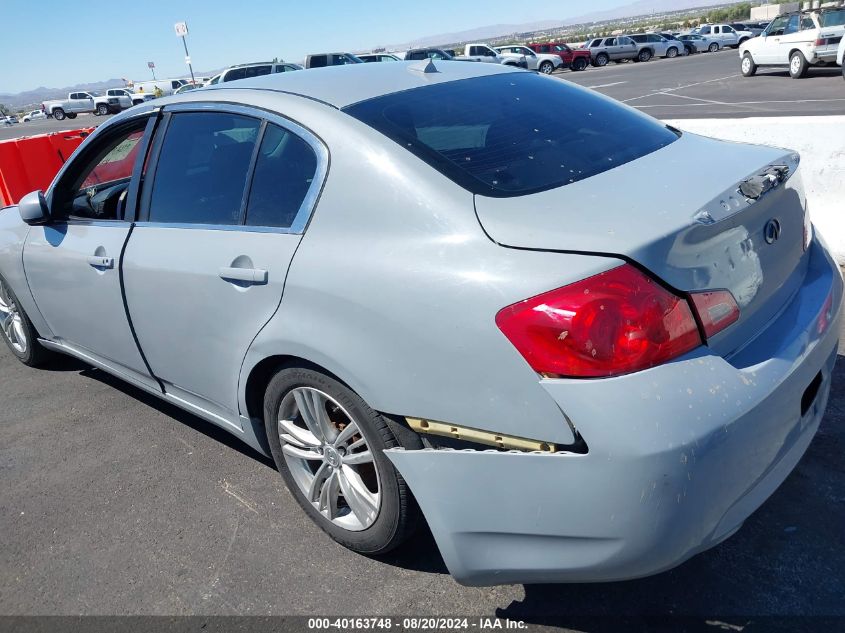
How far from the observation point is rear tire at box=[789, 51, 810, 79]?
64.8 feet

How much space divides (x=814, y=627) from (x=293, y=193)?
221 centimetres

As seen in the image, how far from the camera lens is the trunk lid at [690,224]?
1.93 metres

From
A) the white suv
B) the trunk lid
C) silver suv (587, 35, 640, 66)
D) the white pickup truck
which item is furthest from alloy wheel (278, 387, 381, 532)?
the white pickup truck

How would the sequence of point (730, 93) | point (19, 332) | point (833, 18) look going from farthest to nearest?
1. point (833, 18)
2. point (730, 93)
3. point (19, 332)

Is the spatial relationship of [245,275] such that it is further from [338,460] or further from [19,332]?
[19,332]

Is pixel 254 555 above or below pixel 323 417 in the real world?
below

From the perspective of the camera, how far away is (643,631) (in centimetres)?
224

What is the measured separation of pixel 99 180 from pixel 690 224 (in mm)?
3411

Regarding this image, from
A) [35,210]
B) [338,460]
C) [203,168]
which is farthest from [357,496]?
[35,210]

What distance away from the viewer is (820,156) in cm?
497

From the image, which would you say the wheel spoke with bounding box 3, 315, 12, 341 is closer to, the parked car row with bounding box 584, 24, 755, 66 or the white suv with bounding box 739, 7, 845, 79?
the white suv with bounding box 739, 7, 845, 79

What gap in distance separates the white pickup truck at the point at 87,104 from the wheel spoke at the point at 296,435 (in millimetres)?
53205

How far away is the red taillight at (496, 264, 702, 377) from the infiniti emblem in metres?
0.59

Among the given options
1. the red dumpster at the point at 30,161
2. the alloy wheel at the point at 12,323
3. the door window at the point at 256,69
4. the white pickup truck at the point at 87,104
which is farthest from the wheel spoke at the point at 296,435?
the white pickup truck at the point at 87,104
